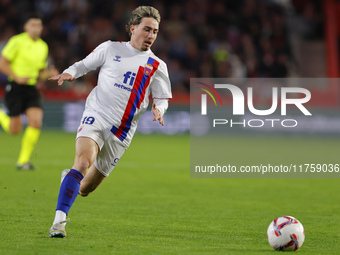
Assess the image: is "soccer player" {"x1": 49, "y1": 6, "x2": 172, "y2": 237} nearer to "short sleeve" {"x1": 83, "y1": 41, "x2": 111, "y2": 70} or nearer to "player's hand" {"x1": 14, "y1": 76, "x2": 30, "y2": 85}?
"short sleeve" {"x1": 83, "y1": 41, "x2": 111, "y2": 70}

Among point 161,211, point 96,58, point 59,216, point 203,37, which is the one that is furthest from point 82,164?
point 203,37

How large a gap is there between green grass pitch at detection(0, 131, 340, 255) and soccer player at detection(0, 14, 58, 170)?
76cm

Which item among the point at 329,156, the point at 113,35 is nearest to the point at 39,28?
the point at 329,156

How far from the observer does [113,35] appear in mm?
21391

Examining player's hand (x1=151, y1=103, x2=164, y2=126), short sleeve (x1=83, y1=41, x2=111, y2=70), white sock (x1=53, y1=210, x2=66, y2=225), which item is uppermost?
short sleeve (x1=83, y1=41, x2=111, y2=70)

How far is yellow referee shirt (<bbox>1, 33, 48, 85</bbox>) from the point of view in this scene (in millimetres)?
11609

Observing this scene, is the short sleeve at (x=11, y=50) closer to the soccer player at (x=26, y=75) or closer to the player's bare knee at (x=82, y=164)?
the soccer player at (x=26, y=75)

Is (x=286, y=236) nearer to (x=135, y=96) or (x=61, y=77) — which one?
(x=135, y=96)

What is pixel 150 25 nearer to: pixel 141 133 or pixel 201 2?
pixel 141 133

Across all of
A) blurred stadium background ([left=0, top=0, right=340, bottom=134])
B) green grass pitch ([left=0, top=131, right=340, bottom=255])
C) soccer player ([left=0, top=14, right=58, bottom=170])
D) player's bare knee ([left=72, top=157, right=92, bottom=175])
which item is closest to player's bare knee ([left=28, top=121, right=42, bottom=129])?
soccer player ([left=0, top=14, right=58, bottom=170])

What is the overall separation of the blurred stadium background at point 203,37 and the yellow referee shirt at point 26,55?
7355 millimetres

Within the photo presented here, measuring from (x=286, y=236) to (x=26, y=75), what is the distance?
717cm

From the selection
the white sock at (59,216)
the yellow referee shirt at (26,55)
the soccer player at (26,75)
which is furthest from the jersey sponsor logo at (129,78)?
the yellow referee shirt at (26,55)

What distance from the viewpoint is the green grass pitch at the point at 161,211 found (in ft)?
19.6
